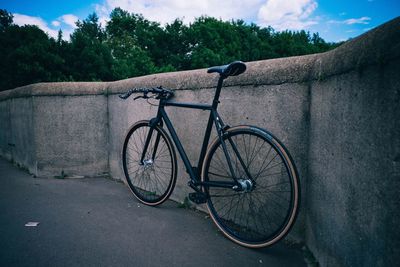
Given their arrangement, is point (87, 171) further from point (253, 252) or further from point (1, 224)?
point (253, 252)

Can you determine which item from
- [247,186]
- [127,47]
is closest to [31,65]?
[247,186]

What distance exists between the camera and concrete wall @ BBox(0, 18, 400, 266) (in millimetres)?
1215

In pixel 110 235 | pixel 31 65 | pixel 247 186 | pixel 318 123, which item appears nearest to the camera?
pixel 318 123

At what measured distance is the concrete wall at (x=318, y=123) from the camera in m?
1.21

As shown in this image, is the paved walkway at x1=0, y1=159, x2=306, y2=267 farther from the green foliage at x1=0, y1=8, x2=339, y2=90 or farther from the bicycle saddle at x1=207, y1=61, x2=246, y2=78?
the green foliage at x1=0, y1=8, x2=339, y2=90

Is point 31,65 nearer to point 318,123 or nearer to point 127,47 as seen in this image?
point 318,123

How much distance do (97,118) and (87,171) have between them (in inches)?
36.5

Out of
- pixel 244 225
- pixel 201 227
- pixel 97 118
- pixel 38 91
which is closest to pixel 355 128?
pixel 244 225

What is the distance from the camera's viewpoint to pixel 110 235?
249 cm

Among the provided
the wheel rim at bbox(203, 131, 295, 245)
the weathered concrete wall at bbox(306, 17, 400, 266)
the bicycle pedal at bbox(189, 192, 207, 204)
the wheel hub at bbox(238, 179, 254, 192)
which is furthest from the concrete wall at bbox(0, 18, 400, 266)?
the bicycle pedal at bbox(189, 192, 207, 204)

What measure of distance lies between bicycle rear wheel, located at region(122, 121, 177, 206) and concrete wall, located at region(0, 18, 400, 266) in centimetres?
25

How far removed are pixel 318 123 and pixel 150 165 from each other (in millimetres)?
2058

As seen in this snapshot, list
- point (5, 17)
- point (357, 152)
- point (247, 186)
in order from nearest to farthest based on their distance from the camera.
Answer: point (357, 152)
point (247, 186)
point (5, 17)

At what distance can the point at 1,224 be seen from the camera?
2650 mm
